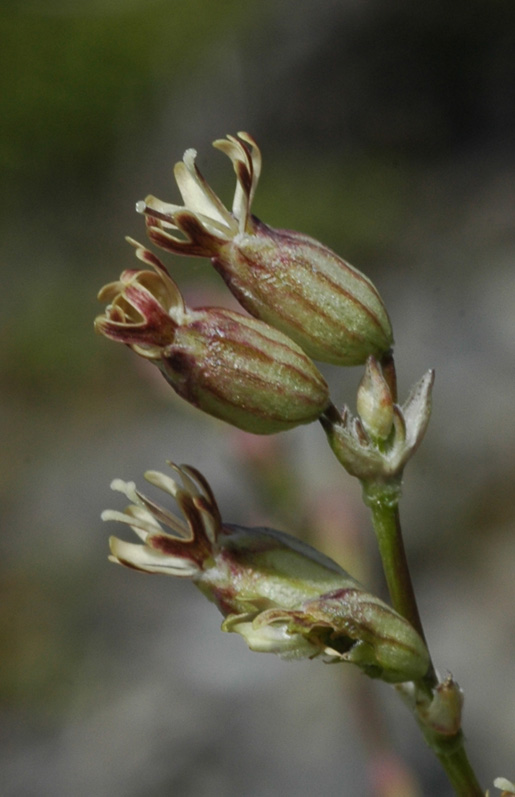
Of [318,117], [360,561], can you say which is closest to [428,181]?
[318,117]

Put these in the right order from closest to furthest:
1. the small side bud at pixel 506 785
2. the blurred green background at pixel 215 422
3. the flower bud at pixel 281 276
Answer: the small side bud at pixel 506 785 → the flower bud at pixel 281 276 → the blurred green background at pixel 215 422

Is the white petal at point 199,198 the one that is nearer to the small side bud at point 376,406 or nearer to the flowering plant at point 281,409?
the flowering plant at point 281,409

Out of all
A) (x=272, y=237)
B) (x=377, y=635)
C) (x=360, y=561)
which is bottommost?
(x=360, y=561)

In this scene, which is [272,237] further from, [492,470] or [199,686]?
[492,470]

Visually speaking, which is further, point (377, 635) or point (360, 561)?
point (360, 561)

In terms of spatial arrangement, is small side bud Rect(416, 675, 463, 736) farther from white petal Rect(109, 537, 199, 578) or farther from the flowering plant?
white petal Rect(109, 537, 199, 578)

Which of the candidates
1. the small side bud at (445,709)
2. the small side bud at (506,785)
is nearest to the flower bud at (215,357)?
→ the small side bud at (445,709)
